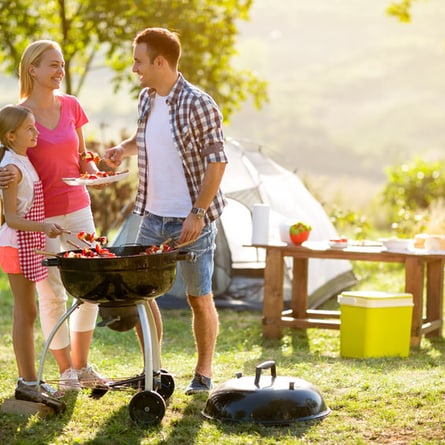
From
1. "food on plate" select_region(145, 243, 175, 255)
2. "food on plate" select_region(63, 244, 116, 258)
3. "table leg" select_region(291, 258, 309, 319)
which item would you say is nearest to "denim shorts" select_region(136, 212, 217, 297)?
"food on plate" select_region(145, 243, 175, 255)

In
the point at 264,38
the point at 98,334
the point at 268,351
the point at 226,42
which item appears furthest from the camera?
the point at 264,38

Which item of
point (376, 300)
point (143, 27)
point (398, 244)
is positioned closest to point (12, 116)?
point (376, 300)

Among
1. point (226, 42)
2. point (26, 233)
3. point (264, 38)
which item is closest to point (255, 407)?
point (26, 233)

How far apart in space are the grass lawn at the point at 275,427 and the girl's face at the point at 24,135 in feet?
4.15

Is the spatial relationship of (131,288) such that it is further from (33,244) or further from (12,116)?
(12,116)

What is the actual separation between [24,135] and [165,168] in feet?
2.34

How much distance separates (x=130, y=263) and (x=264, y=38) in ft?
218

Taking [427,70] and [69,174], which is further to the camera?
[427,70]

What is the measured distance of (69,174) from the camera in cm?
452

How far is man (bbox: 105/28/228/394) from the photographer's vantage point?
4.38 metres

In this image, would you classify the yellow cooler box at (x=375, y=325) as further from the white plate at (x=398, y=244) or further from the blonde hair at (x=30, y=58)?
the blonde hair at (x=30, y=58)

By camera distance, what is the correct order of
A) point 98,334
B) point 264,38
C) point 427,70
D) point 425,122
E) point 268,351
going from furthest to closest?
point 264,38 < point 427,70 < point 425,122 < point 98,334 < point 268,351

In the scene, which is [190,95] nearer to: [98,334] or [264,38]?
[98,334]

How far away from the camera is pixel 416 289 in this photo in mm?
6289
